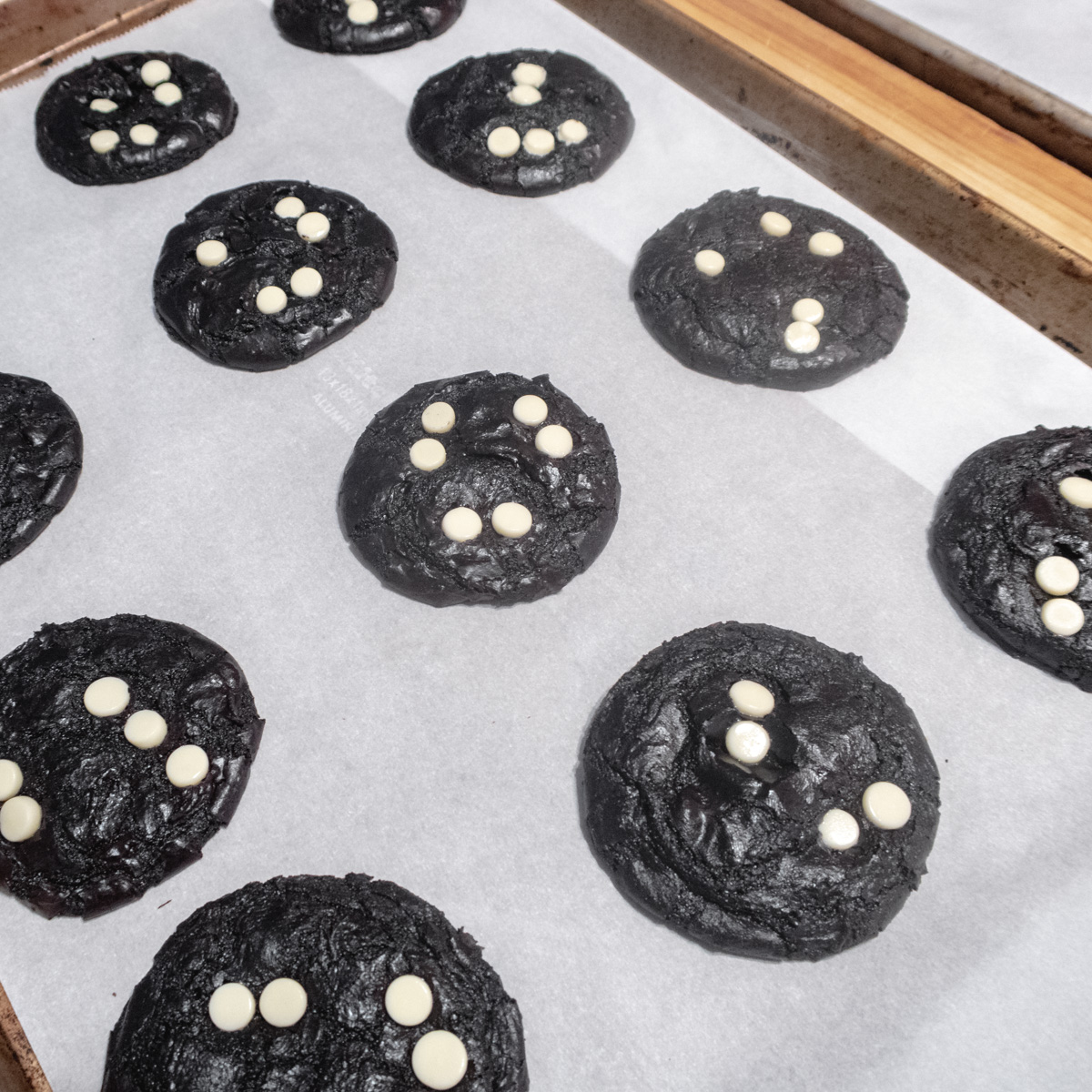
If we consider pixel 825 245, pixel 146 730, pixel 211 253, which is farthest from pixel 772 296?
pixel 146 730

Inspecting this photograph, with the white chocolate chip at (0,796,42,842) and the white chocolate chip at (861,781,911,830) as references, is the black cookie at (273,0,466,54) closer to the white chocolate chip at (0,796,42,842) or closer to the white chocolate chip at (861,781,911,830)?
the white chocolate chip at (0,796,42,842)

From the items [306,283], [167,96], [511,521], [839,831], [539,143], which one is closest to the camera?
[839,831]

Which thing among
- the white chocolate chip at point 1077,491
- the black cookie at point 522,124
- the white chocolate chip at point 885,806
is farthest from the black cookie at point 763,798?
the black cookie at point 522,124

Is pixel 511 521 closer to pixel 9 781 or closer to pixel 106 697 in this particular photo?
pixel 106 697

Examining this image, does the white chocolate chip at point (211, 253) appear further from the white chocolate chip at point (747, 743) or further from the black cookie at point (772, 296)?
the white chocolate chip at point (747, 743)

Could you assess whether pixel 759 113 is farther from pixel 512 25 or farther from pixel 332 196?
pixel 332 196
